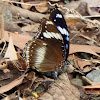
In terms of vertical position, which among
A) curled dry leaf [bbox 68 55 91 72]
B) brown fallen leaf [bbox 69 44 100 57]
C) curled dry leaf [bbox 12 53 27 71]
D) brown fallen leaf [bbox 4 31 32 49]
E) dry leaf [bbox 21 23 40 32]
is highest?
dry leaf [bbox 21 23 40 32]

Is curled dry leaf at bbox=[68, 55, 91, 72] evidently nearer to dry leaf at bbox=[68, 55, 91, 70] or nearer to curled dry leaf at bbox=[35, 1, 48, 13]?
dry leaf at bbox=[68, 55, 91, 70]

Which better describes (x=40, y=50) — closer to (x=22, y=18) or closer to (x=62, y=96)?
(x=62, y=96)

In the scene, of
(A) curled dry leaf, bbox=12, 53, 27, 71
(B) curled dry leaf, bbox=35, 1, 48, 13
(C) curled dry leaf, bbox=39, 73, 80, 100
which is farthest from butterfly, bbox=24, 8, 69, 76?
(B) curled dry leaf, bbox=35, 1, 48, 13

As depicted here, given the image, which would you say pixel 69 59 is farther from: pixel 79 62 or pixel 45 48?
pixel 45 48

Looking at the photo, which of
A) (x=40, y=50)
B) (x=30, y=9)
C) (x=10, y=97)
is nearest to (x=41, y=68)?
(x=40, y=50)

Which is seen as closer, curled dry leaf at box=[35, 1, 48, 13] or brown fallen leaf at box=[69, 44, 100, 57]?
brown fallen leaf at box=[69, 44, 100, 57]

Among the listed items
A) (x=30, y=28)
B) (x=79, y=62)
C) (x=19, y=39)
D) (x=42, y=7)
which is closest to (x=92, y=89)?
(x=79, y=62)
